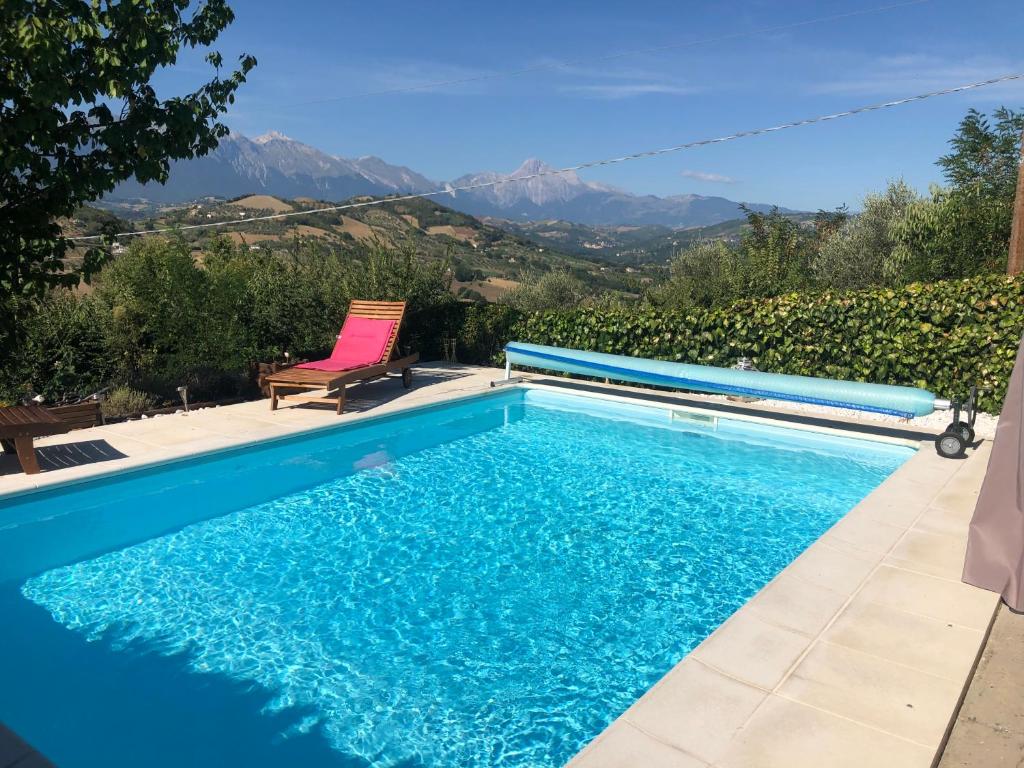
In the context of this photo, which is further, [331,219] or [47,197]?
[331,219]

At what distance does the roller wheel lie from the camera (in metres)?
6.94

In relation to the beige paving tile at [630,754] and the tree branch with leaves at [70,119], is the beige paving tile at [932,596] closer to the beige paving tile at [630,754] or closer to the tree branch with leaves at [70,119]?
the beige paving tile at [630,754]

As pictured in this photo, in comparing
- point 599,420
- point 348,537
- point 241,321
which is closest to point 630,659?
point 348,537

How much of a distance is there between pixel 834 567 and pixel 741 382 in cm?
471

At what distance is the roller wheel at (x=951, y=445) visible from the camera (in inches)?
273

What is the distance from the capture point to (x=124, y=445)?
7.23 m

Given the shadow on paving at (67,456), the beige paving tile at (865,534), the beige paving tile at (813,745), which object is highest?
the beige paving tile at (813,745)

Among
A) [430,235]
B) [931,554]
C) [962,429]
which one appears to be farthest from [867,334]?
[430,235]

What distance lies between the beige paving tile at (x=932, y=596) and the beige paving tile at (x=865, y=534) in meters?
0.43

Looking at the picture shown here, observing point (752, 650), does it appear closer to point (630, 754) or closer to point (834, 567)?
point (630, 754)

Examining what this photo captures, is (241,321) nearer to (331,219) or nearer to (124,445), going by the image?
(124,445)

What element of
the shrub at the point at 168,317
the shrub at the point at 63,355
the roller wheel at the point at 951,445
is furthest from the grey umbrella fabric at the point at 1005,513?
the shrub at the point at 63,355

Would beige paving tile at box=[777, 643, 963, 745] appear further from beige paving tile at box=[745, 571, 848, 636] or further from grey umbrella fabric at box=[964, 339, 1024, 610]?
grey umbrella fabric at box=[964, 339, 1024, 610]

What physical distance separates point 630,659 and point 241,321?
8.34 m
